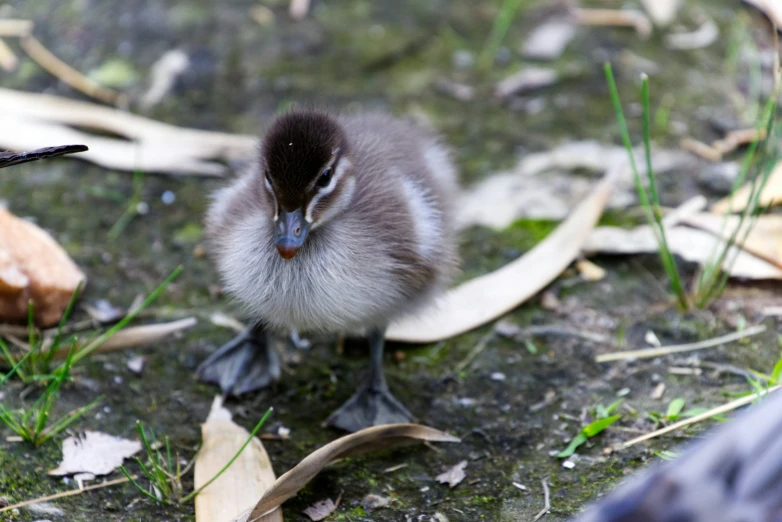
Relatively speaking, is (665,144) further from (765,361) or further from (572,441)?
(572,441)

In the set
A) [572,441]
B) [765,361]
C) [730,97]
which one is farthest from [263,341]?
[730,97]

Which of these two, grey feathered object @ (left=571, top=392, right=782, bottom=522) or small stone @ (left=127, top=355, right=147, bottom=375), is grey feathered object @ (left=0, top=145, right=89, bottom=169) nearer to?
small stone @ (left=127, top=355, right=147, bottom=375)

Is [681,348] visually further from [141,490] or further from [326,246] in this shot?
[141,490]

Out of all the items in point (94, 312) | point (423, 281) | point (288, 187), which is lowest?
point (94, 312)

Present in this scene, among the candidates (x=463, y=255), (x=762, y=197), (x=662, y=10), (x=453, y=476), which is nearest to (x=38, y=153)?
(x=453, y=476)

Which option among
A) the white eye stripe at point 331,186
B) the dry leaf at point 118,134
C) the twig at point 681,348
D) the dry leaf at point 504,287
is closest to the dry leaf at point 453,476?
the dry leaf at point 504,287

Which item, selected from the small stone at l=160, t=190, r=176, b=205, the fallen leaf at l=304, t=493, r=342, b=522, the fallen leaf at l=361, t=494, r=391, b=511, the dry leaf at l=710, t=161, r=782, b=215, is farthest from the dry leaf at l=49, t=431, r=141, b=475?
the dry leaf at l=710, t=161, r=782, b=215
